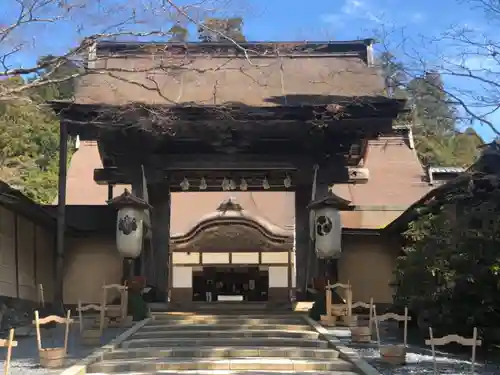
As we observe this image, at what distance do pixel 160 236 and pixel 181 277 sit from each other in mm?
7679

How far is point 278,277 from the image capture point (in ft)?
67.0

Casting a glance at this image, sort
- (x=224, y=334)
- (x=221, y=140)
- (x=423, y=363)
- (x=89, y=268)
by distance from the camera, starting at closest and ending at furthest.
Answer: (x=423, y=363) < (x=224, y=334) < (x=221, y=140) < (x=89, y=268)

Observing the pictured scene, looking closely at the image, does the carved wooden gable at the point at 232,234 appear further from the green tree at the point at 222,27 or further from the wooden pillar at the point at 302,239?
the green tree at the point at 222,27

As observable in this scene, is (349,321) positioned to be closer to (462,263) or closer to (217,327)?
(217,327)

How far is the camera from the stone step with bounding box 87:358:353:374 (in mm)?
7629

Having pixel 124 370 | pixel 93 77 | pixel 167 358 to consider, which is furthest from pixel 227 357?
pixel 93 77

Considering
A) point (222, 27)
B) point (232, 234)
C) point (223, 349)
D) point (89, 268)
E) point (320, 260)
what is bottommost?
point (223, 349)

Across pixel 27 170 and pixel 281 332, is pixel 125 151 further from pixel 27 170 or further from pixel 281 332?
pixel 27 170

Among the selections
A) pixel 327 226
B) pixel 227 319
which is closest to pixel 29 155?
pixel 327 226

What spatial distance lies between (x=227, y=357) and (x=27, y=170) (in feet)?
73.0

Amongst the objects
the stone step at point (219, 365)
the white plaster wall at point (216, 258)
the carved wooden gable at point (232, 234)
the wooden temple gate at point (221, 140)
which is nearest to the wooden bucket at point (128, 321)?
the wooden temple gate at point (221, 140)

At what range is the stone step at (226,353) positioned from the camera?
26.9 ft

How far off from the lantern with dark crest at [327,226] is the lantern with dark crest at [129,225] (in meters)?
3.36

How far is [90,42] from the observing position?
698 cm
